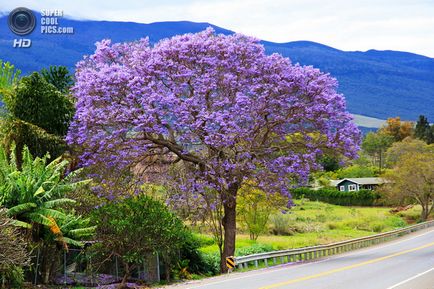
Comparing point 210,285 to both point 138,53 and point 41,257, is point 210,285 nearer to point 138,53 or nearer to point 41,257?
point 41,257

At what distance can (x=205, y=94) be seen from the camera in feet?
94.7

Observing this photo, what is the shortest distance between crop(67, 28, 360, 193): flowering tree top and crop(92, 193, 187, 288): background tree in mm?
4404

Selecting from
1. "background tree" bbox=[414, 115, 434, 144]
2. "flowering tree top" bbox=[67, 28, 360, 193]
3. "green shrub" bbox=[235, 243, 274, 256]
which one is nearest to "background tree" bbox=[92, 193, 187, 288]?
"flowering tree top" bbox=[67, 28, 360, 193]

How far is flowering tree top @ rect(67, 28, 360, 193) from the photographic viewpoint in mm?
27797

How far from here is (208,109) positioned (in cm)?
2884

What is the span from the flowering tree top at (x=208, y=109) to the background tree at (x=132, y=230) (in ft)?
14.4

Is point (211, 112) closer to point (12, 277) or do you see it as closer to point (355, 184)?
point (12, 277)

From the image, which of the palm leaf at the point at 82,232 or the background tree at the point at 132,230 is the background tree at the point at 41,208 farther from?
the background tree at the point at 132,230

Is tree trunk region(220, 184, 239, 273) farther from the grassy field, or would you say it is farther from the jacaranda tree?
the grassy field

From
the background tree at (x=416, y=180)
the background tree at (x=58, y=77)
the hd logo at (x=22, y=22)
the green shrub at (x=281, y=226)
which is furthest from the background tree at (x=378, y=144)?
the background tree at (x=58, y=77)

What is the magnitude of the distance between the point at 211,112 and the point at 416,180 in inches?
1824

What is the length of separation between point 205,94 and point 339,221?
147 ft

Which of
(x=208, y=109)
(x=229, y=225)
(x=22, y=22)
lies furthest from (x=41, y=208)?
(x=22, y=22)

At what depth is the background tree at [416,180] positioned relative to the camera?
69250 millimetres
